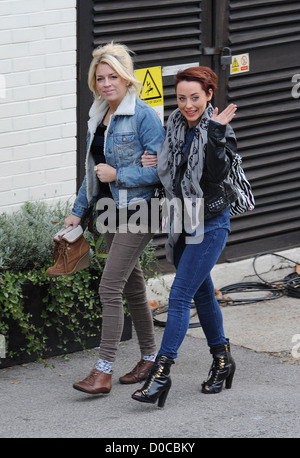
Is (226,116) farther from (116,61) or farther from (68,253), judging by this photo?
(68,253)

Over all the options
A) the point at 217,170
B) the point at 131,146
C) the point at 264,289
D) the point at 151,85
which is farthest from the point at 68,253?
the point at 264,289

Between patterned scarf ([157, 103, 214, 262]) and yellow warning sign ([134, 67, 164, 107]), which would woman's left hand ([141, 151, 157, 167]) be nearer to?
patterned scarf ([157, 103, 214, 262])

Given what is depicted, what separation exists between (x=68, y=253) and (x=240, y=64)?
8.54 feet

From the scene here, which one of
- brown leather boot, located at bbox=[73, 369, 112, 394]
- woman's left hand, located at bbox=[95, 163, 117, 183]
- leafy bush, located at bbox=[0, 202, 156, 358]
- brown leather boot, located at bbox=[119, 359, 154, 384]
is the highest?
woman's left hand, located at bbox=[95, 163, 117, 183]

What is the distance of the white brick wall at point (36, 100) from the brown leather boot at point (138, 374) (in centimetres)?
145

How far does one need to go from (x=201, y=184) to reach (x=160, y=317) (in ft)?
7.04

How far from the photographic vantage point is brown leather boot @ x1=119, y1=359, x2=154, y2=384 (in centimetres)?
559

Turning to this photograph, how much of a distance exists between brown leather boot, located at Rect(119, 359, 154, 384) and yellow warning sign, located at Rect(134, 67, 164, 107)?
2072mm

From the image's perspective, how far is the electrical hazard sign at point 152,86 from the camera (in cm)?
676

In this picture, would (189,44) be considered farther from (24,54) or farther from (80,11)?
(24,54)

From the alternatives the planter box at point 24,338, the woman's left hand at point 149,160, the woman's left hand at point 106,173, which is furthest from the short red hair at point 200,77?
the planter box at point 24,338

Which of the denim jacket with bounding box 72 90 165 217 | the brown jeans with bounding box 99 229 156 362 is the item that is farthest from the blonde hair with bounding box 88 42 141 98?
the brown jeans with bounding box 99 229 156 362

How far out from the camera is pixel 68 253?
17.9 feet

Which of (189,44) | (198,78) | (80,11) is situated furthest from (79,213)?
(189,44)
